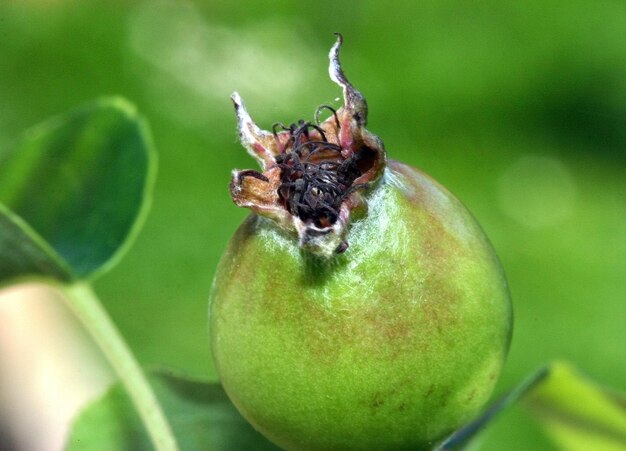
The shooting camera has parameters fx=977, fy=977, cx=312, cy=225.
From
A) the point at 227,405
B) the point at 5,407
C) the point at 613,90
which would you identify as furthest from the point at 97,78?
the point at 227,405

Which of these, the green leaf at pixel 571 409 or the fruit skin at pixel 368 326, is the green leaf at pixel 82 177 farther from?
the green leaf at pixel 571 409

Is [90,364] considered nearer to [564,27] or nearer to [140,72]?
[140,72]

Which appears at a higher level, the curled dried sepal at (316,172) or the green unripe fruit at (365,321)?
the curled dried sepal at (316,172)

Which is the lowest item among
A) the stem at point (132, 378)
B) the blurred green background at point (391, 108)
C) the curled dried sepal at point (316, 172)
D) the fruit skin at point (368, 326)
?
the blurred green background at point (391, 108)

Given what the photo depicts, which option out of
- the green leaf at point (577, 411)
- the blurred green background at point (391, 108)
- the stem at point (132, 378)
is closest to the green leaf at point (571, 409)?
the green leaf at point (577, 411)

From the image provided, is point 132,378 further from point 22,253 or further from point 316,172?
point 316,172
